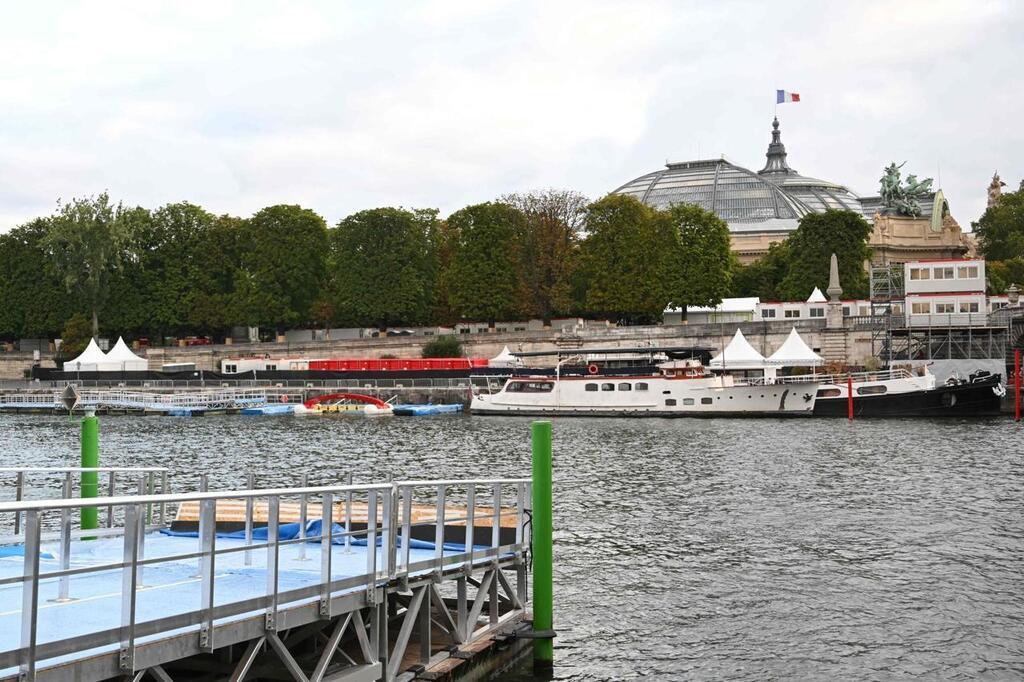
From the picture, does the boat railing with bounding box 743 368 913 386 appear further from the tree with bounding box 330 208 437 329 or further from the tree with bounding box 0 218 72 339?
the tree with bounding box 0 218 72 339

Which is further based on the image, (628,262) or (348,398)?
(628,262)

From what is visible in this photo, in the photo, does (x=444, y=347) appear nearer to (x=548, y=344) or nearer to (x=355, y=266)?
(x=548, y=344)

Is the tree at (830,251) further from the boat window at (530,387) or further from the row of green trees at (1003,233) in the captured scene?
the boat window at (530,387)

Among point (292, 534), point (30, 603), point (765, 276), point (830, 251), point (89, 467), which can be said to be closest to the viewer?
point (30, 603)

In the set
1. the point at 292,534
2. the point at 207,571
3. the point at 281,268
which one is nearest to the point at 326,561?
the point at 207,571

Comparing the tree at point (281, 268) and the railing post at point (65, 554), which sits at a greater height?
the tree at point (281, 268)

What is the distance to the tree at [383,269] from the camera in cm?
10081

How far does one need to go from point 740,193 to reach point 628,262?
Answer: 7692 centimetres

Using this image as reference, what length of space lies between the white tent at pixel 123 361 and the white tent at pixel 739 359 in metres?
44.3

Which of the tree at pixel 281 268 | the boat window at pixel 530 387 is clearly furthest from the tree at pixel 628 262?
the tree at pixel 281 268

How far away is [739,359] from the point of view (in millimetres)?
75812

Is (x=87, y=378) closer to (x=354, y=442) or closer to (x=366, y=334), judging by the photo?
(x=366, y=334)

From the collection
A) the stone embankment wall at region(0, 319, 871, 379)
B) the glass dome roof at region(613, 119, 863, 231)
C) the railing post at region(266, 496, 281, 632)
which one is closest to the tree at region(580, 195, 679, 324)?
the stone embankment wall at region(0, 319, 871, 379)

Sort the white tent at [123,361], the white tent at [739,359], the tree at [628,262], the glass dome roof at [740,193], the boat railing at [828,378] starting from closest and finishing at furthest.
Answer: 1. the boat railing at [828,378]
2. the white tent at [739,359]
3. the white tent at [123,361]
4. the tree at [628,262]
5. the glass dome roof at [740,193]
